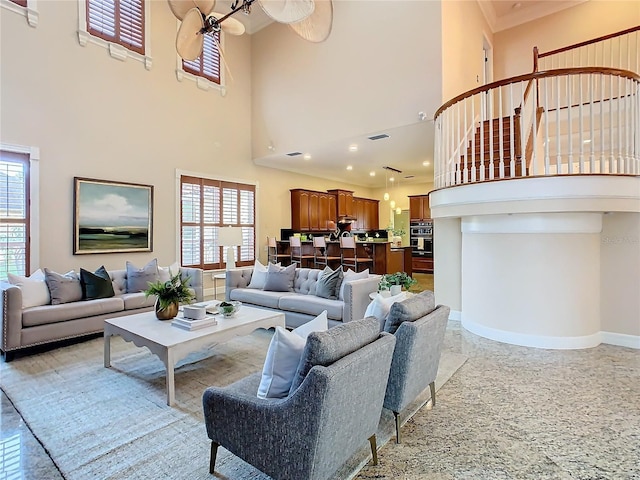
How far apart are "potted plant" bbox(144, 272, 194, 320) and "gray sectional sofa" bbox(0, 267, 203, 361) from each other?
1398 millimetres

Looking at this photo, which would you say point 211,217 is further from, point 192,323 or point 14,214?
point 192,323

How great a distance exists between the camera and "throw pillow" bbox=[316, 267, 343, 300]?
4.61 metres

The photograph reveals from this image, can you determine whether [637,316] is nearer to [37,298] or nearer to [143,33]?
[37,298]

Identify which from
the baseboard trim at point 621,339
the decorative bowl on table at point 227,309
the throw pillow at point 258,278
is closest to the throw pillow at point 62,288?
the decorative bowl on table at point 227,309

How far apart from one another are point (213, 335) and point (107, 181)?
175 inches

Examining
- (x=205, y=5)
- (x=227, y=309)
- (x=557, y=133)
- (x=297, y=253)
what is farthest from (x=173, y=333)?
(x=297, y=253)

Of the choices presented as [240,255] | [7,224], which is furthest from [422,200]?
[7,224]

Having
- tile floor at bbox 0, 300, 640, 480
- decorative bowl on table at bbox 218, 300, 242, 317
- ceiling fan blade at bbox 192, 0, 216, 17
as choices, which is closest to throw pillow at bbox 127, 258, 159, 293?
decorative bowl on table at bbox 218, 300, 242, 317

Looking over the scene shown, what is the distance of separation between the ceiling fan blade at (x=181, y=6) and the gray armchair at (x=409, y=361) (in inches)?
146

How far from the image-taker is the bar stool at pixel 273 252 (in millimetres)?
8758

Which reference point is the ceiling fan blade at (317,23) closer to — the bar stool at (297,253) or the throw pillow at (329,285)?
the throw pillow at (329,285)

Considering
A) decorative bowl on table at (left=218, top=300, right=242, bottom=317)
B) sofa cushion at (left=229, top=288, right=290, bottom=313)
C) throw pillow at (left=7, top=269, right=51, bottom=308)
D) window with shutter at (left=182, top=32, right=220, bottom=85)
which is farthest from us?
window with shutter at (left=182, top=32, right=220, bottom=85)

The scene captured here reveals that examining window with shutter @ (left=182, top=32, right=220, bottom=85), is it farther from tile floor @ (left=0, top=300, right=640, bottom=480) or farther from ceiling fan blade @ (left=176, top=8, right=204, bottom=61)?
tile floor @ (left=0, top=300, right=640, bottom=480)

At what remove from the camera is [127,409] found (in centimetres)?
262
